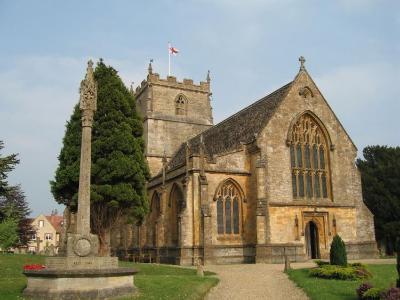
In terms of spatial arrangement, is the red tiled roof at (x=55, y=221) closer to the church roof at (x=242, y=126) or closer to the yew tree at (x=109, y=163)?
the church roof at (x=242, y=126)

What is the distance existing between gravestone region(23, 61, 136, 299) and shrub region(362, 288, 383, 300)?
7.52 m

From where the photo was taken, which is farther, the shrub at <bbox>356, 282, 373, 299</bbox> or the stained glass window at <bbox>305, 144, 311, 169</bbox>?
the stained glass window at <bbox>305, 144, 311, 169</bbox>

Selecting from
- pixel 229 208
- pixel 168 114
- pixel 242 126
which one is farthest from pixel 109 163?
pixel 168 114

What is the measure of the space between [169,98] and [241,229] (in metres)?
23.1

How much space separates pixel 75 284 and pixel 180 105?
3985 centimetres

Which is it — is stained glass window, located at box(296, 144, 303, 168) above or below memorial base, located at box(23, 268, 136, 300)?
above

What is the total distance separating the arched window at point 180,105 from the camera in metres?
51.8

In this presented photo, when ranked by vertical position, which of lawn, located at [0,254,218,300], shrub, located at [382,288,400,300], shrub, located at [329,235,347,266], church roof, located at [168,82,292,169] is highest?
church roof, located at [168,82,292,169]

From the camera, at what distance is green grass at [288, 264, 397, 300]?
50.4ft

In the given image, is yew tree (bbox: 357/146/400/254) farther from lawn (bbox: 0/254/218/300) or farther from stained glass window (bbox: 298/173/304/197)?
lawn (bbox: 0/254/218/300)

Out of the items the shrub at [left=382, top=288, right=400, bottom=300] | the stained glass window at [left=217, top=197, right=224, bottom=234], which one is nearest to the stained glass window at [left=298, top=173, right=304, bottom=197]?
the stained glass window at [left=217, top=197, right=224, bottom=234]

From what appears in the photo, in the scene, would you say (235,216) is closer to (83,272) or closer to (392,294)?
(83,272)

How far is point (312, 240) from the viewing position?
3425 cm

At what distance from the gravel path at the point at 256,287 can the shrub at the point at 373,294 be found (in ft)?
8.09
